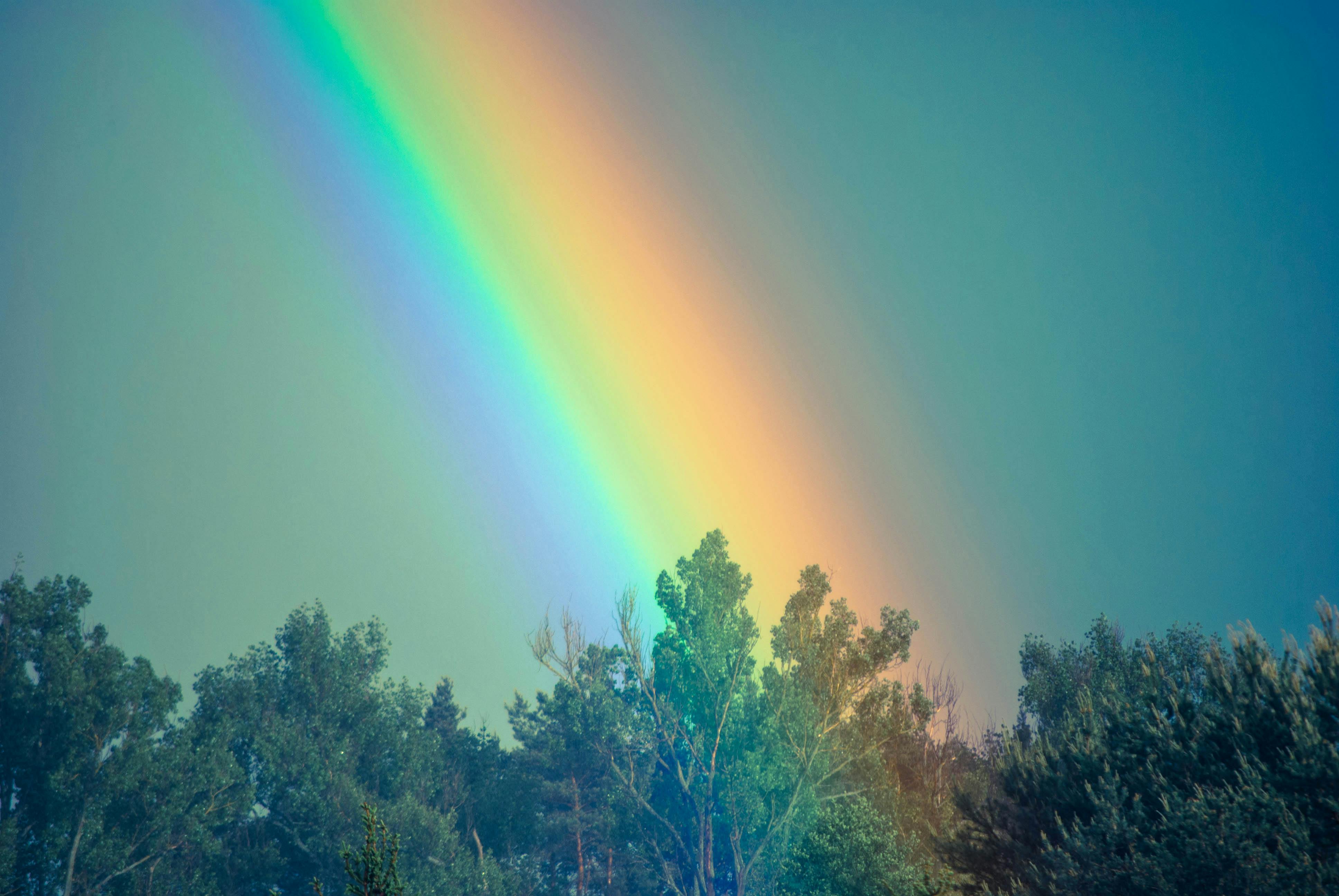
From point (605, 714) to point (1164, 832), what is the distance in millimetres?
39574

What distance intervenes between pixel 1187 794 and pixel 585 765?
42394 millimetres

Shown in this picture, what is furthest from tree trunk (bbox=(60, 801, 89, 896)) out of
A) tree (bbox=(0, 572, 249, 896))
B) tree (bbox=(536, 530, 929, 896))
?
tree (bbox=(536, 530, 929, 896))

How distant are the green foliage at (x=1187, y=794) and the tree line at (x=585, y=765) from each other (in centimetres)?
29

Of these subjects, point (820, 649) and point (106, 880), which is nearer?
point (106, 880)

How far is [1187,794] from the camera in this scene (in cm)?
2481

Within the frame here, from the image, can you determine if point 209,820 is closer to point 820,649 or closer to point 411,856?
point 411,856

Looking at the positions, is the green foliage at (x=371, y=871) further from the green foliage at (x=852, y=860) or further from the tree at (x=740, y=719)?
the tree at (x=740, y=719)

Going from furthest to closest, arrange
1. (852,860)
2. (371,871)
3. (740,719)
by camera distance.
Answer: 1. (740,719)
2. (852,860)
3. (371,871)

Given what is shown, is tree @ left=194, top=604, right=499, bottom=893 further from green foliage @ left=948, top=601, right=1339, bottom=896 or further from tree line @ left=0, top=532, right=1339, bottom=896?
green foliage @ left=948, top=601, right=1339, bottom=896

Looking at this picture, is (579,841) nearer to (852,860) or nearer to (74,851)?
(852,860)

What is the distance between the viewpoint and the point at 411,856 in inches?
1996

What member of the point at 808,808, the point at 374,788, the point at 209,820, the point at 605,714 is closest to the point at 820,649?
the point at 808,808

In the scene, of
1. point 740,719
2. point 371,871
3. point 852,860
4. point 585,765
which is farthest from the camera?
point 585,765

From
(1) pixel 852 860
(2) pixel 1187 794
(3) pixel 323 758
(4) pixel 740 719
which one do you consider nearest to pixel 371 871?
(2) pixel 1187 794
